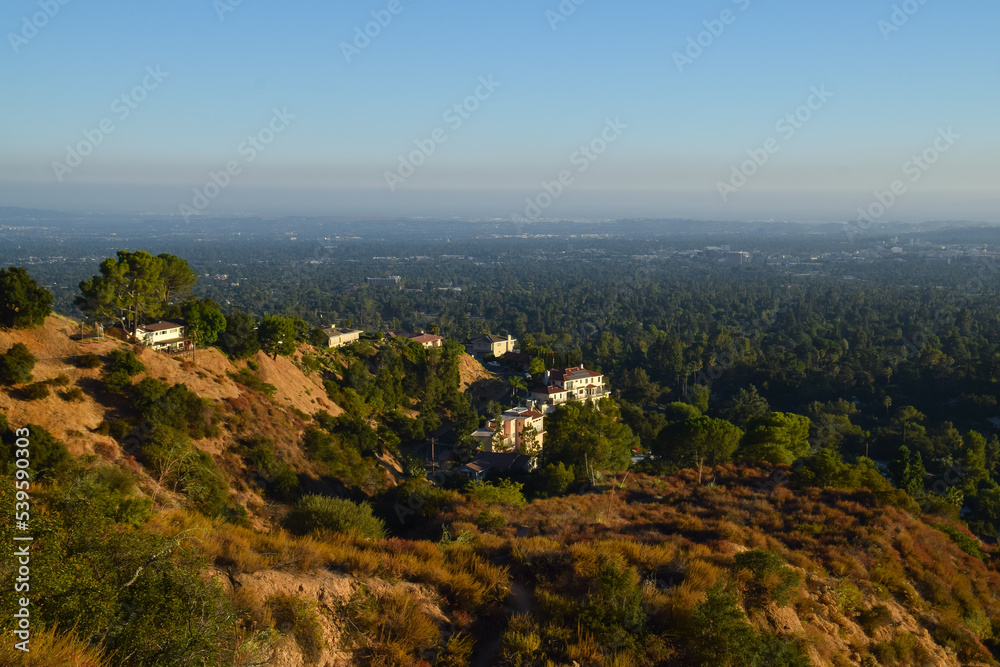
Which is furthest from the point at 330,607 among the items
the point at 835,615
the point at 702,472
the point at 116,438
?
the point at 702,472

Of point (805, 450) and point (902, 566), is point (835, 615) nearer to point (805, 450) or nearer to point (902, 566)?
point (902, 566)

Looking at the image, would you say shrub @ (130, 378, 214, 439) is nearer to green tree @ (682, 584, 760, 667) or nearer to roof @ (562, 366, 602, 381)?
green tree @ (682, 584, 760, 667)

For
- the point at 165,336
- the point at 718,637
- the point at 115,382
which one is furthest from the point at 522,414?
the point at 718,637

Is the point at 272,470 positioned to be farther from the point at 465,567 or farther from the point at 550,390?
the point at 550,390

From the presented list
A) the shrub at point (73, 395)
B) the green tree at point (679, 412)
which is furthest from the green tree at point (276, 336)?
the green tree at point (679, 412)

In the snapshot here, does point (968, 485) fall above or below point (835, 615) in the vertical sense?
below

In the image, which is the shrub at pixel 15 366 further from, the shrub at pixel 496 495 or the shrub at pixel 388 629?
the shrub at pixel 388 629
